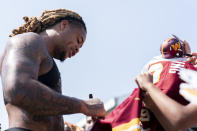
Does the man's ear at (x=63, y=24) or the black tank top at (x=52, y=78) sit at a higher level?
the man's ear at (x=63, y=24)

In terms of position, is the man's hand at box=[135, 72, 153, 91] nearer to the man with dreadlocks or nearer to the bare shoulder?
the man with dreadlocks

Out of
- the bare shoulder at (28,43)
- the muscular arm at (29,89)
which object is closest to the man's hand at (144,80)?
the muscular arm at (29,89)

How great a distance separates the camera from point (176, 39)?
3.82 meters

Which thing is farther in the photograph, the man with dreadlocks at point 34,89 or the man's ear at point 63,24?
the man's ear at point 63,24

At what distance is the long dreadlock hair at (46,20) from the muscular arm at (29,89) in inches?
21.9

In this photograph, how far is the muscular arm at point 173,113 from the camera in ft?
7.16

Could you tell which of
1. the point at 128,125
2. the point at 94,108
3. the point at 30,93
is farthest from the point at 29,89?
the point at 128,125

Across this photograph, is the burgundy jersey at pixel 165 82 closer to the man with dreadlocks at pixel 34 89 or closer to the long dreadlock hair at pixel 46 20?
the man with dreadlocks at pixel 34 89

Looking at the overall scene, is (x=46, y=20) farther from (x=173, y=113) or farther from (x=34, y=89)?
(x=173, y=113)

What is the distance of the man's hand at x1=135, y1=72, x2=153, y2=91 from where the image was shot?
2523mm

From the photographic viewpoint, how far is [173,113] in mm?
2201

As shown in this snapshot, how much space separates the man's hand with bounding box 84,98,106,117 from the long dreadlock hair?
918mm

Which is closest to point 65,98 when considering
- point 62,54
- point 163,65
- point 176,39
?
point 62,54

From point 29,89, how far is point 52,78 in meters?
0.44
